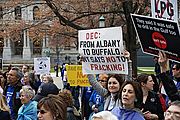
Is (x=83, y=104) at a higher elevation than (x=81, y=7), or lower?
lower

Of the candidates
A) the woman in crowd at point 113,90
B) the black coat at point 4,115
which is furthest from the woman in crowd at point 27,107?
the woman in crowd at point 113,90

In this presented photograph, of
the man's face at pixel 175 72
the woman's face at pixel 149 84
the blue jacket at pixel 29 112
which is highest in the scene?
the man's face at pixel 175 72

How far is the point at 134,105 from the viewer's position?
576 cm

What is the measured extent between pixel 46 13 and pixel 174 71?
49.2ft

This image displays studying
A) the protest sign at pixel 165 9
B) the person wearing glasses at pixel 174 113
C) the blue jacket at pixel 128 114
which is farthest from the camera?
the protest sign at pixel 165 9

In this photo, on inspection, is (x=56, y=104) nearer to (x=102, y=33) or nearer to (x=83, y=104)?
(x=102, y=33)

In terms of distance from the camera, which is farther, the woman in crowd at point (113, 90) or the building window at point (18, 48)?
the building window at point (18, 48)

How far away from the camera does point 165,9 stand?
620 centimetres

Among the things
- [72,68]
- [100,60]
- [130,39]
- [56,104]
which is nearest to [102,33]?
[100,60]

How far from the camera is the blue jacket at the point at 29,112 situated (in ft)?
24.4

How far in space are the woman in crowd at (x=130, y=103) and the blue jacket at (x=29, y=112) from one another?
208cm

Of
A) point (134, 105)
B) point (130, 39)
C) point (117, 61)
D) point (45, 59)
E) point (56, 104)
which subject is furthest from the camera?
point (130, 39)

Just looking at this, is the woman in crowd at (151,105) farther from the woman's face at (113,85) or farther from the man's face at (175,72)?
the man's face at (175,72)

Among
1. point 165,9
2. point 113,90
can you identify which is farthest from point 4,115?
point 165,9
